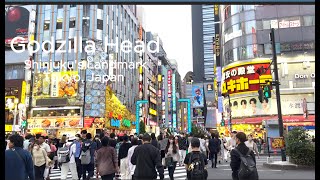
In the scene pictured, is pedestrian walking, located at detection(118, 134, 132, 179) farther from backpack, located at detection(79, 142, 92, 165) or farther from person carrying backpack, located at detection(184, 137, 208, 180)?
person carrying backpack, located at detection(184, 137, 208, 180)

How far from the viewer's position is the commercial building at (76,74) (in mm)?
46719

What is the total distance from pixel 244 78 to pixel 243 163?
38764 millimetres

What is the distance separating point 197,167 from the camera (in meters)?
6.29

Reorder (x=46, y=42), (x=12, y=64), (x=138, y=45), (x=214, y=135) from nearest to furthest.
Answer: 1. (x=214, y=135)
2. (x=46, y=42)
3. (x=12, y=64)
4. (x=138, y=45)

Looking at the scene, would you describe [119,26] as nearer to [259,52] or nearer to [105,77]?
[105,77]

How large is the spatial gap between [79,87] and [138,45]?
97.0 feet

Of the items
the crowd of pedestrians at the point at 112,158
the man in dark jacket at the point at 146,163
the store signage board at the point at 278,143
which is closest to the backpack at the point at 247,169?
the crowd of pedestrians at the point at 112,158

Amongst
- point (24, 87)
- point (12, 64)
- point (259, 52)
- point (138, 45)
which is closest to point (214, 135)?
point (259, 52)

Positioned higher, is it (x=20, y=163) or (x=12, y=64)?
(x=12, y=64)

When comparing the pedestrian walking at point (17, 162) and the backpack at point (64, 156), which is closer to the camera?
the pedestrian walking at point (17, 162)

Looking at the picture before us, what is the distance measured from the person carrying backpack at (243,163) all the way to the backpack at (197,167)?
59 centimetres

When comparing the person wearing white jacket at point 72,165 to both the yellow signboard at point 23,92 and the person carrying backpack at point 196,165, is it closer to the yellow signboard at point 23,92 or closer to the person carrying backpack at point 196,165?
the person carrying backpack at point 196,165

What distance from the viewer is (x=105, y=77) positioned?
47.8 metres

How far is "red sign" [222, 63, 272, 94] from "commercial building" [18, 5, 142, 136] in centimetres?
1754
